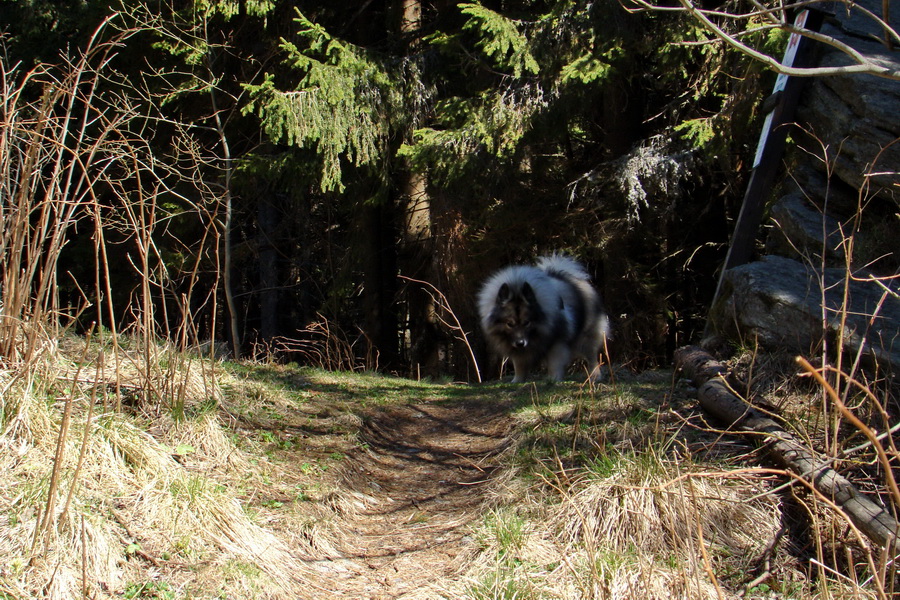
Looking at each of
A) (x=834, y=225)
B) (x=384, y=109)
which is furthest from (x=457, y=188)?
(x=834, y=225)

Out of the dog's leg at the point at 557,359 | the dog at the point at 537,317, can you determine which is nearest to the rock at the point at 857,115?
the dog at the point at 537,317

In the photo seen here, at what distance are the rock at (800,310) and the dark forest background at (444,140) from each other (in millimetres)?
3311

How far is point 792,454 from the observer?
4.22 m

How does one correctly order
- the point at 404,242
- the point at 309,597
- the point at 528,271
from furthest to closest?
the point at 404,242 → the point at 528,271 → the point at 309,597

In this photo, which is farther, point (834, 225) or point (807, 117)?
point (807, 117)

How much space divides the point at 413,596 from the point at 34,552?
1737 millimetres

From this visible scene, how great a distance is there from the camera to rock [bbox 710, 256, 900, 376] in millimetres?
5004

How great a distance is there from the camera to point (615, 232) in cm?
1140

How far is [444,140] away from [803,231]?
5329 millimetres

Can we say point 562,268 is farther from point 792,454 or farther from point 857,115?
point 792,454

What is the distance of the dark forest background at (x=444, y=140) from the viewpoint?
10.1m

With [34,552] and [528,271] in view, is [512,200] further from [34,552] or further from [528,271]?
[34,552]

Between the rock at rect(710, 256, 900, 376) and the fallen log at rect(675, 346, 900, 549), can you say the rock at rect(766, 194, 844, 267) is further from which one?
the fallen log at rect(675, 346, 900, 549)

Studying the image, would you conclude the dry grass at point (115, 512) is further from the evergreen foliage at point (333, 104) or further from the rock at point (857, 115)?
the evergreen foliage at point (333, 104)
